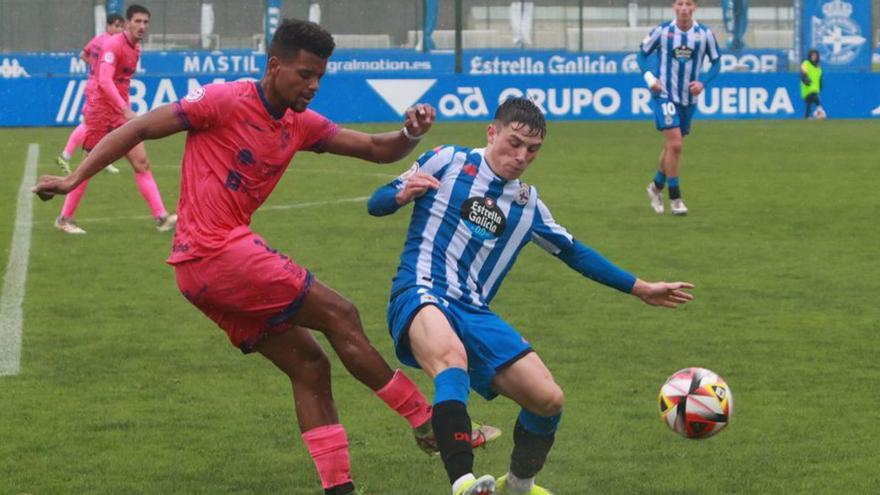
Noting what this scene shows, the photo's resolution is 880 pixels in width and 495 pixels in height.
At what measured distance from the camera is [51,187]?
19.1 ft

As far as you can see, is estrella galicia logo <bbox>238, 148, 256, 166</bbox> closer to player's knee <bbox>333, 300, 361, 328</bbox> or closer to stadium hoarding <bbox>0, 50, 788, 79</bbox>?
player's knee <bbox>333, 300, 361, 328</bbox>

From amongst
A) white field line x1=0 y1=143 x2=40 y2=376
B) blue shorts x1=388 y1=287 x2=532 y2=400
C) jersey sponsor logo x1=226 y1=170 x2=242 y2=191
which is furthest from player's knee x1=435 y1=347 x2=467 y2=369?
white field line x1=0 y1=143 x2=40 y2=376

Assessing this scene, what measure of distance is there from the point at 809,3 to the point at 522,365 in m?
35.5

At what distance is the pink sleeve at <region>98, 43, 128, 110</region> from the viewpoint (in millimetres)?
14789

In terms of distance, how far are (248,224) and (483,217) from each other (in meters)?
0.98

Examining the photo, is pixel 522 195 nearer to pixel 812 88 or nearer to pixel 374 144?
pixel 374 144

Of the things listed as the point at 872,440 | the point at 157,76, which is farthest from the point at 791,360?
the point at 157,76

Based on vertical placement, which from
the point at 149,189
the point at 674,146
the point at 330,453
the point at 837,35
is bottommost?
the point at 837,35

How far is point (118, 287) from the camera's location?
12.1 metres

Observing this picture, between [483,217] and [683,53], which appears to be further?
[683,53]

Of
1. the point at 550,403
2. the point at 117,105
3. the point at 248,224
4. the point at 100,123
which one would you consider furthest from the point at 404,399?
the point at 100,123

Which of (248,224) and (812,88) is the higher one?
(248,224)

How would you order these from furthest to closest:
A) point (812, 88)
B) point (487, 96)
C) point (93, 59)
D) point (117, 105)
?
point (812, 88)
point (487, 96)
point (93, 59)
point (117, 105)

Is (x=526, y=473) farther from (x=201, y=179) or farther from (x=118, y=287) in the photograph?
(x=118, y=287)
